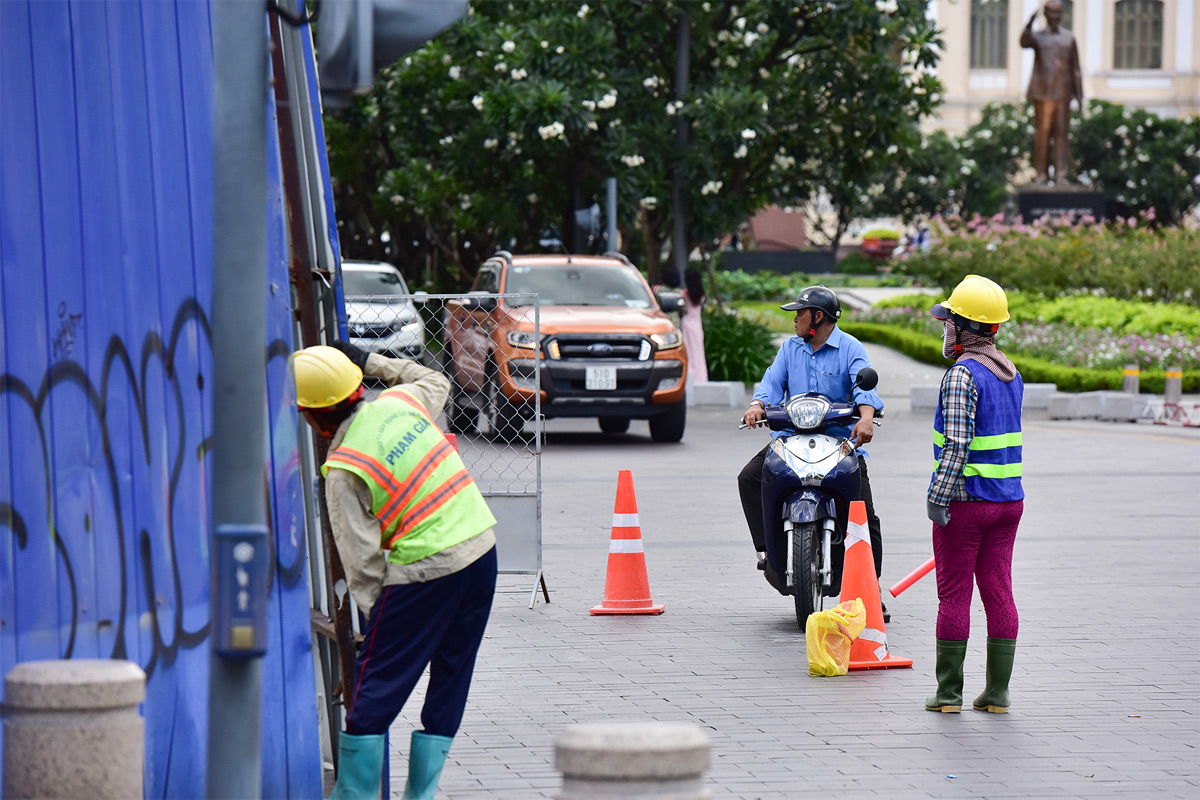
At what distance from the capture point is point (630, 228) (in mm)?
26203

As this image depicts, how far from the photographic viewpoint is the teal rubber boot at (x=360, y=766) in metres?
4.86

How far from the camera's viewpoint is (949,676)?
666 centimetres

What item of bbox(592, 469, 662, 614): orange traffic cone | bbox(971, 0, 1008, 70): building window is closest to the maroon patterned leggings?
bbox(592, 469, 662, 614): orange traffic cone

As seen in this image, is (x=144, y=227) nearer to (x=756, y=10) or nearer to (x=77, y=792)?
(x=77, y=792)

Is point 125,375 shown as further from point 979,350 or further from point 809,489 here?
point 809,489

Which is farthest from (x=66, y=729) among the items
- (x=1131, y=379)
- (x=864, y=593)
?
(x=1131, y=379)

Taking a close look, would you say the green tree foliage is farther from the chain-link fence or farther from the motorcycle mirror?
the motorcycle mirror

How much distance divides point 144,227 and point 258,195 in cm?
103

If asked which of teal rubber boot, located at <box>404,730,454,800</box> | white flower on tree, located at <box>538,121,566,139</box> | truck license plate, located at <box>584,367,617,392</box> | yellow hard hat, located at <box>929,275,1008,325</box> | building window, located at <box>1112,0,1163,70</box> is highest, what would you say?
building window, located at <box>1112,0,1163,70</box>

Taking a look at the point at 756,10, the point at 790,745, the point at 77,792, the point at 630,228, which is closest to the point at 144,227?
the point at 77,792

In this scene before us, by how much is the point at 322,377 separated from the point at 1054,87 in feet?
113

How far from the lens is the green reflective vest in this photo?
15.5 feet

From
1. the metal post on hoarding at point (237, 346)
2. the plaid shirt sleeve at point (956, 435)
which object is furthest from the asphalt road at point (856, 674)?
the metal post on hoarding at point (237, 346)

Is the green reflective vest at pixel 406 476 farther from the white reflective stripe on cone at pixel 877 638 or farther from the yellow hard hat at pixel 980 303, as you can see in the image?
the white reflective stripe on cone at pixel 877 638
